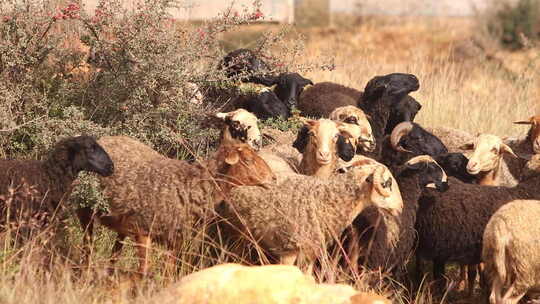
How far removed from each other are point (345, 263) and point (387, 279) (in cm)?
55

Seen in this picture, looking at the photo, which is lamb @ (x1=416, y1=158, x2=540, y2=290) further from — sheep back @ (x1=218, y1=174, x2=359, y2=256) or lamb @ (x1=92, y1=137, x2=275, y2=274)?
lamb @ (x1=92, y1=137, x2=275, y2=274)

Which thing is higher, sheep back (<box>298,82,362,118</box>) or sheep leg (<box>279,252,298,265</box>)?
sheep back (<box>298,82,362,118</box>)

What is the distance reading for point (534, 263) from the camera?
249 inches

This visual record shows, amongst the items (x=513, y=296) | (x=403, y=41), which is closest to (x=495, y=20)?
(x=403, y=41)

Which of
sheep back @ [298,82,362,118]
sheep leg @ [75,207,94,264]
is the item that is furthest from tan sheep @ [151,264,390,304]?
sheep back @ [298,82,362,118]

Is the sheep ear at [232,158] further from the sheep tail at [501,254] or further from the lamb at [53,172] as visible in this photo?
the sheep tail at [501,254]

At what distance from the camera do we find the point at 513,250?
20.8 ft

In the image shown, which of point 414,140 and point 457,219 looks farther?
point 414,140

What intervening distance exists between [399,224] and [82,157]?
2.35m

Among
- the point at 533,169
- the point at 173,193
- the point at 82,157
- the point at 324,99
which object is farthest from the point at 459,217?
the point at 324,99

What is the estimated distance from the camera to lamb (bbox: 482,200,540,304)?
20.7 feet

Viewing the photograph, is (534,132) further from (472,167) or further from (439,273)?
(439,273)

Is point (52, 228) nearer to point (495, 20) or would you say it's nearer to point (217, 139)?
point (217, 139)

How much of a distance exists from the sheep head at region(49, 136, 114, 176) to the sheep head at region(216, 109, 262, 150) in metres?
1.54
